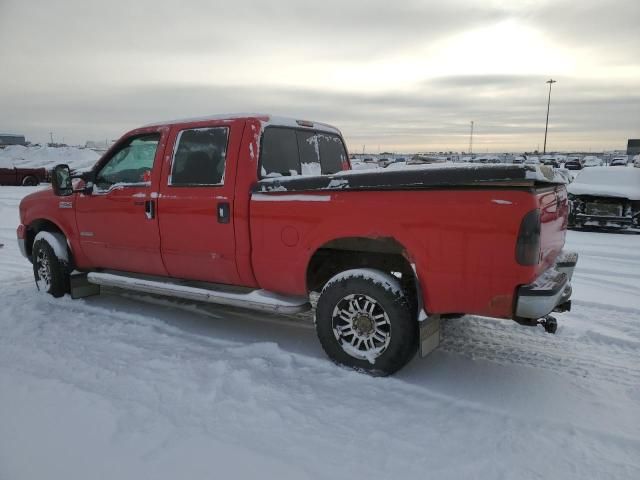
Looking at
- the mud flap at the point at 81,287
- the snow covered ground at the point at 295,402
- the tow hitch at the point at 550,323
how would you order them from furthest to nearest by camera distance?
1. the mud flap at the point at 81,287
2. the tow hitch at the point at 550,323
3. the snow covered ground at the point at 295,402

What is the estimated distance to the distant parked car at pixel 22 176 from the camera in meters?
24.8

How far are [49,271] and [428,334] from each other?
4.59 m

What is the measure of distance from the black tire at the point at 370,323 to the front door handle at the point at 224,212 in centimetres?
109

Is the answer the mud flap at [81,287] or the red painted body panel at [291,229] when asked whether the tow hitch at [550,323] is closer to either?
the red painted body panel at [291,229]

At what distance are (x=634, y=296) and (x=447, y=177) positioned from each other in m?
4.11

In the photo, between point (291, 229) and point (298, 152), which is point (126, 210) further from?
point (291, 229)

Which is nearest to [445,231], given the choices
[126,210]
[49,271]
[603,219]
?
[126,210]

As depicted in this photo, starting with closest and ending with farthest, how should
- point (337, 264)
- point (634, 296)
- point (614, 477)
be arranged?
point (614, 477), point (337, 264), point (634, 296)

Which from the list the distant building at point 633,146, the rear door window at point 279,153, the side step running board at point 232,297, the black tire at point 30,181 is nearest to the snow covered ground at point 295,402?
the side step running board at point 232,297

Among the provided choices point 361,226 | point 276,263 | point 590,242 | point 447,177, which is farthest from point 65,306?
point 590,242

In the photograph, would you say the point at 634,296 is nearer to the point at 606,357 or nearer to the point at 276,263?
the point at 606,357

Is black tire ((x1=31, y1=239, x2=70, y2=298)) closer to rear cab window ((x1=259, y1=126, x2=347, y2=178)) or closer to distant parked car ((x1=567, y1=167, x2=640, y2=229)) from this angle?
rear cab window ((x1=259, y1=126, x2=347, y2=178))

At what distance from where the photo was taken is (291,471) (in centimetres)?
254

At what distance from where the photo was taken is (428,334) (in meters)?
3.58
